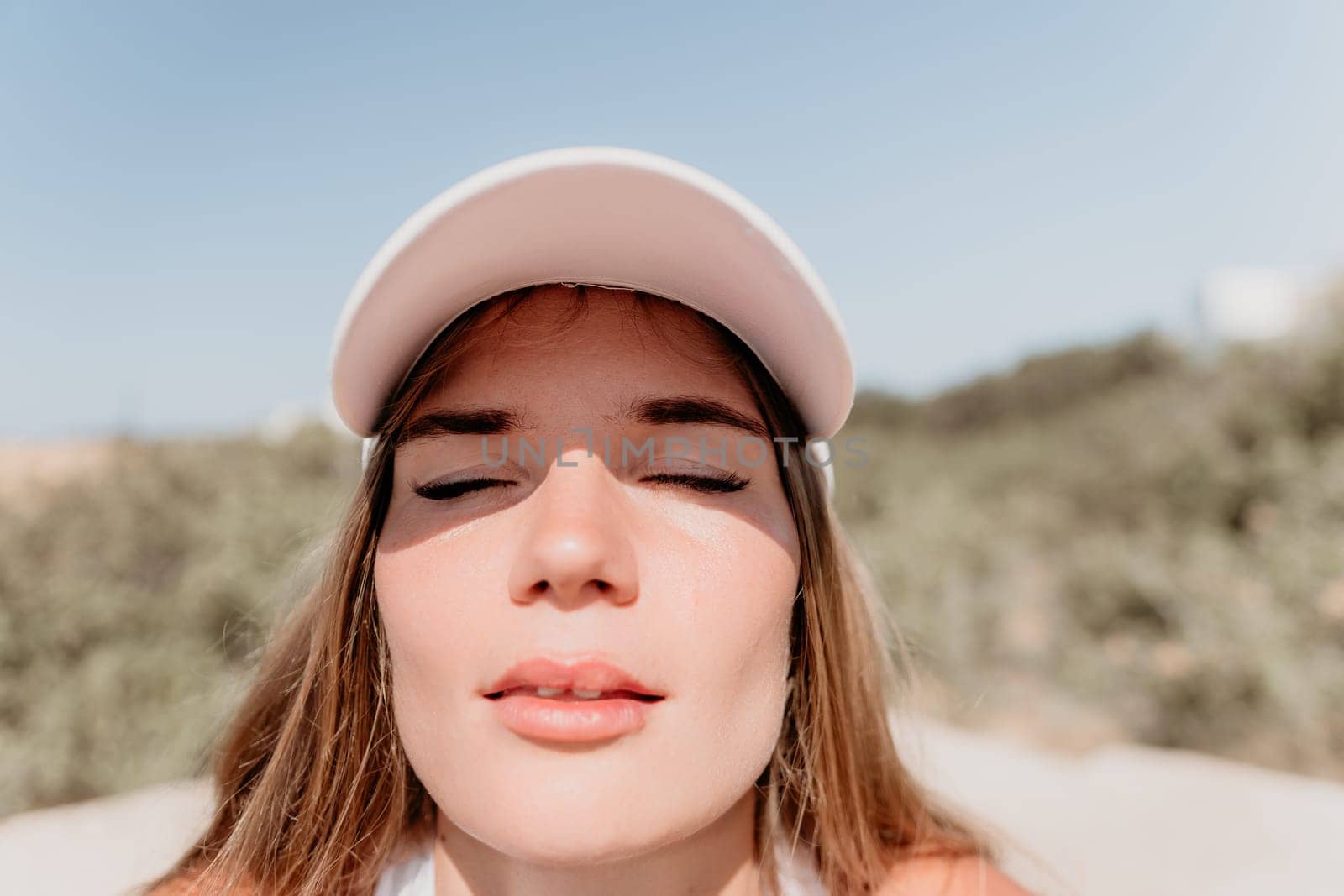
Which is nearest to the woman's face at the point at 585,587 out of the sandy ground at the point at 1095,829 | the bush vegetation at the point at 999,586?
the bush vegetation at the point at 999,586

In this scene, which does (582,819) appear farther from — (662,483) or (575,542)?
(662,483)

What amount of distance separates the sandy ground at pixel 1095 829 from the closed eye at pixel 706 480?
1431mm

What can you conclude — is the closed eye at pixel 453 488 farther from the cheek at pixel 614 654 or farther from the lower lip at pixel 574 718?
the lower lip at pixel 574 718

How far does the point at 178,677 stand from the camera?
552 centimetres

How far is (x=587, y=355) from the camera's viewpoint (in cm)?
132

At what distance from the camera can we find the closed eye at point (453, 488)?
133cm

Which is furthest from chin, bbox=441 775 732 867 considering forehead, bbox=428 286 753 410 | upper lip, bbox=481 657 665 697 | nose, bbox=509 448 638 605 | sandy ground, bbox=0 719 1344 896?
sandy ground, bbox=0 719 1344 896

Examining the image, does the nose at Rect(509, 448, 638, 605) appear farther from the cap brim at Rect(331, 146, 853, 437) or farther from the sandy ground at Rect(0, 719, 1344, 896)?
the sandy ground at Rect(0, 719, 1344, 896)

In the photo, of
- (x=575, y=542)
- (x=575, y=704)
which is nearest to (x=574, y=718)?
(x=575, y=704)

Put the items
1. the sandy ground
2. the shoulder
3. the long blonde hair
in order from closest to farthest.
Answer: the long blonde hair, the shoulder, the sandy ground

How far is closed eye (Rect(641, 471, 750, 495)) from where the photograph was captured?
1332 millimetres

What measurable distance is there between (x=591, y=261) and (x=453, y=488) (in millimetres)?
439

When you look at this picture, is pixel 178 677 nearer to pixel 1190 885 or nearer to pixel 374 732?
pixel 374 732

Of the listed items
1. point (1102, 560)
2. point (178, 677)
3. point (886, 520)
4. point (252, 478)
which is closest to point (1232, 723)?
point (1102, 560)
